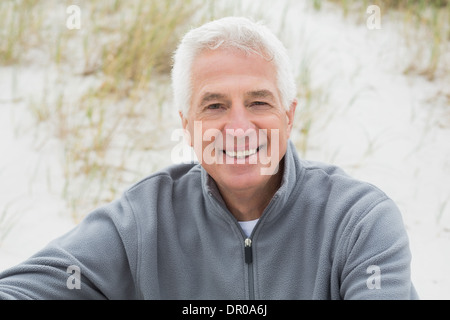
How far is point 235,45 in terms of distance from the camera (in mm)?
2027

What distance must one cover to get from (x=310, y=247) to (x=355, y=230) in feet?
0.66

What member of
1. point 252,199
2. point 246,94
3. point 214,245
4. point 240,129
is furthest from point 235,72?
point 214,245

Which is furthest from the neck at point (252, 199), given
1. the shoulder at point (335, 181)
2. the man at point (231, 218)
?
the shoulder at point (335, 181)

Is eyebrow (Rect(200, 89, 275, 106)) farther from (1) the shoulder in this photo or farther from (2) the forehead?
(1) the shoulder

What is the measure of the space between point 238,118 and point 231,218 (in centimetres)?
34

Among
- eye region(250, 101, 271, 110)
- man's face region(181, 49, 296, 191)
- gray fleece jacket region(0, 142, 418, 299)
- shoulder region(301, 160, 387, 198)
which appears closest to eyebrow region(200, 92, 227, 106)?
man's face region(181, 49, 296, 191)

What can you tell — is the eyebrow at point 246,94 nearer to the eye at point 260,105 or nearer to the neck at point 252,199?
the eye at point 260,105

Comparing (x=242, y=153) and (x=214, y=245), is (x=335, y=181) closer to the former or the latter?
(x=242, y=153)

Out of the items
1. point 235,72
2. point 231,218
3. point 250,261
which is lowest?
point 250,261

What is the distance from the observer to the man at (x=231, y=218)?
6.62 feet

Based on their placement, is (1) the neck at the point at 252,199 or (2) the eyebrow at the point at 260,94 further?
(1) the neck at the point at 252,199

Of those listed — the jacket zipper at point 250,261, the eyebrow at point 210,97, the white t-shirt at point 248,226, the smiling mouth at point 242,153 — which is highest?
the eyebrow at point 210,97

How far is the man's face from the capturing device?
2027mm
